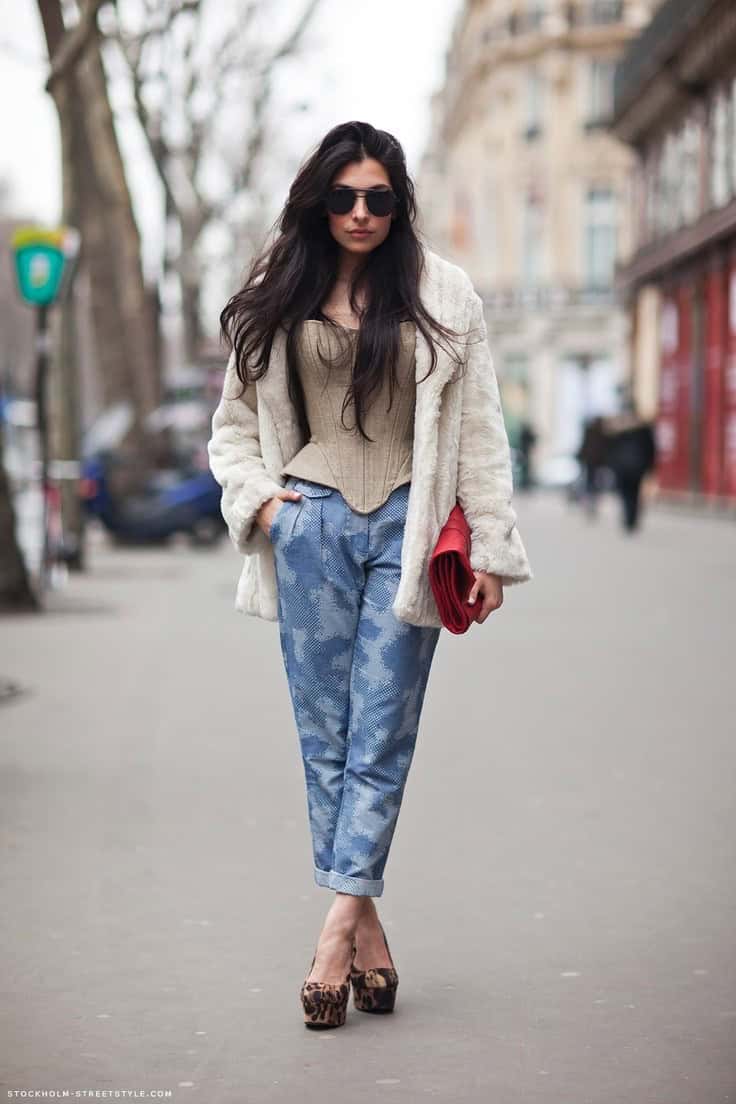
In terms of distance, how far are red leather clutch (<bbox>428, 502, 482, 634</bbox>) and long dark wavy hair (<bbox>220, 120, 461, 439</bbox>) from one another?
0.94ft

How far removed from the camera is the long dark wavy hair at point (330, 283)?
462 centimetres

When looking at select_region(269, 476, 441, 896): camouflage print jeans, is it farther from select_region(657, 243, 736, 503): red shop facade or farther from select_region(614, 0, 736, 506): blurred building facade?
select_region(657, 243, 736, 503): red shop facade

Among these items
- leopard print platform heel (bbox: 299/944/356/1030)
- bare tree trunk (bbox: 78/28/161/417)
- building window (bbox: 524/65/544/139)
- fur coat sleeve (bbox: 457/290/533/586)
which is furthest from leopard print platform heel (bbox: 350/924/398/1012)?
building window (bbox: 524/65/544/139)

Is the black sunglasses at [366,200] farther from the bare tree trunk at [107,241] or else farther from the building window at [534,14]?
the building window at [534,14]

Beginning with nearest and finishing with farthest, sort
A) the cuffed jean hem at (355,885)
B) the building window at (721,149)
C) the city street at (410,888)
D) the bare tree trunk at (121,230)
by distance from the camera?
the city street at (410,888)
the cuffed jean hem at (355,885)
the bare tree trunk at (121,230)
the building window at (721,149)

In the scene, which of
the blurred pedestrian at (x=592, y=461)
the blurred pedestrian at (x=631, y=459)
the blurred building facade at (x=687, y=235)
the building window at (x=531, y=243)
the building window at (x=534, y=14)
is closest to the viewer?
the blurred pedestrian at (x=631, y=459)

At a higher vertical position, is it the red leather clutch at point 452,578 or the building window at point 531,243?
the building window at point 531,243

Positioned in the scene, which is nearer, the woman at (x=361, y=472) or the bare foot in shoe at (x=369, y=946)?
the woman at (x=361, y=472)

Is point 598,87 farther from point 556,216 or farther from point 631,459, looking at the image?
point 631,459

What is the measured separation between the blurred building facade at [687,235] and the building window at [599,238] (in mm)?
21793

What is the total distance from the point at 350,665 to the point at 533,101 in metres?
65.5

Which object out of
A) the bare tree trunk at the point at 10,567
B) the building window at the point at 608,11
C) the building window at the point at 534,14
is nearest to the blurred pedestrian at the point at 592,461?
the bare tree trunk at the point at 10,567

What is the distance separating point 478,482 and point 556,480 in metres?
52.3

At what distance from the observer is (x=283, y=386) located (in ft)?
15.5
